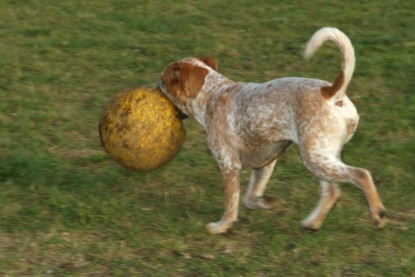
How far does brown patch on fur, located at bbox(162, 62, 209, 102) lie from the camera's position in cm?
642

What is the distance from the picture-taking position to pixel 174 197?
6867mm

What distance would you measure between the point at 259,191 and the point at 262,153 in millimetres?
427

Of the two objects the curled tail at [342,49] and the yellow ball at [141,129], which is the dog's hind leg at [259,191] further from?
the curled tail at [342,49]

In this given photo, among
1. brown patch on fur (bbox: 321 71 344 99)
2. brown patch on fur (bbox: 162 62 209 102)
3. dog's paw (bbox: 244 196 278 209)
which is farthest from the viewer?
dog's paw (bbox: 244 196 278 209)

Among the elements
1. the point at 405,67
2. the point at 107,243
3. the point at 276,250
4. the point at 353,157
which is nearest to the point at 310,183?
the point at 353,157

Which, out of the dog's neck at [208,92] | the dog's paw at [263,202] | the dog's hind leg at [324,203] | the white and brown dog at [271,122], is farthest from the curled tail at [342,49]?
the dog's paw at [263,202]

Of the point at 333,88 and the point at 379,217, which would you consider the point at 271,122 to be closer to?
the point at 333,88

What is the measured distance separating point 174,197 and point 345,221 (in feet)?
4.19

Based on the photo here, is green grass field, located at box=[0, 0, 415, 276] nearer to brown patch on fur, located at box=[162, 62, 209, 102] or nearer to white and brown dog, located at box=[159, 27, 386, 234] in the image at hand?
white and brown dog, located at box=[159, 27, 386, 234]

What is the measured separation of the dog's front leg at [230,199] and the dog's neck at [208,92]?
40cm

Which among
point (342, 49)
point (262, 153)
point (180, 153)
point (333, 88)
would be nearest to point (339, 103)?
point (333, 88)

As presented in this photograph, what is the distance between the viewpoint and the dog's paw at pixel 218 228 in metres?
6.24

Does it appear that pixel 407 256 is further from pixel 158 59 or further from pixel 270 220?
pixel 158 59

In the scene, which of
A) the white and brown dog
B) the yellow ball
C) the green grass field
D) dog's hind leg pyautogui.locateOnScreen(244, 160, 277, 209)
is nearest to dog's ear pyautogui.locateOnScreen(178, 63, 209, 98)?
the white and brown dog
